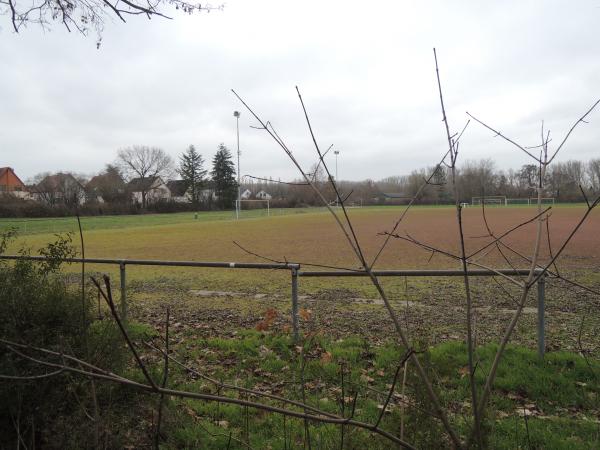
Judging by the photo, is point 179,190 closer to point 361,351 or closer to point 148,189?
point 148,189

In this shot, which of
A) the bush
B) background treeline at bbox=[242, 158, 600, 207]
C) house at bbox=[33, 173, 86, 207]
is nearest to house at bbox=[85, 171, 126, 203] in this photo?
background treeline at bbox=[242, 158, 600, 207]

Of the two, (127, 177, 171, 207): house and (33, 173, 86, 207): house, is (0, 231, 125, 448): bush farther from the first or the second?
(127, 177, 171, 207): house

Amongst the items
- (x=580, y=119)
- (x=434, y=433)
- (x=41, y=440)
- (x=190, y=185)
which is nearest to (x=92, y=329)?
(x=41, y=440)

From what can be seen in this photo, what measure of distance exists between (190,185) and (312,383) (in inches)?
3831

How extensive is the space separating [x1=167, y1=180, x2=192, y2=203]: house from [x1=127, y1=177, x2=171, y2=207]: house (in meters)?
2.99

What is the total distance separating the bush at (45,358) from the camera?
2482 mm

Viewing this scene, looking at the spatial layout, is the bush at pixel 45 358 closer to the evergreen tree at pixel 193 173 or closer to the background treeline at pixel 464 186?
the background treeline at pixel 464 186

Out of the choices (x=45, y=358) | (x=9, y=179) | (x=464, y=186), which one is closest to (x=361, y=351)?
(x=464, y=186)

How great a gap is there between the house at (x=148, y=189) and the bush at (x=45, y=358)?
3369 inches

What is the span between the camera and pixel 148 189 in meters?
92.8

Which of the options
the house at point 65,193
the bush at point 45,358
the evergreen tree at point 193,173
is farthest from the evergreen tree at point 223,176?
the bush at point 45,358

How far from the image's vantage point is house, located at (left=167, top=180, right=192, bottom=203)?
317 ft

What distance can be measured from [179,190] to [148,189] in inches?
410

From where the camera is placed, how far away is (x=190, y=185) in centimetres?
9800
